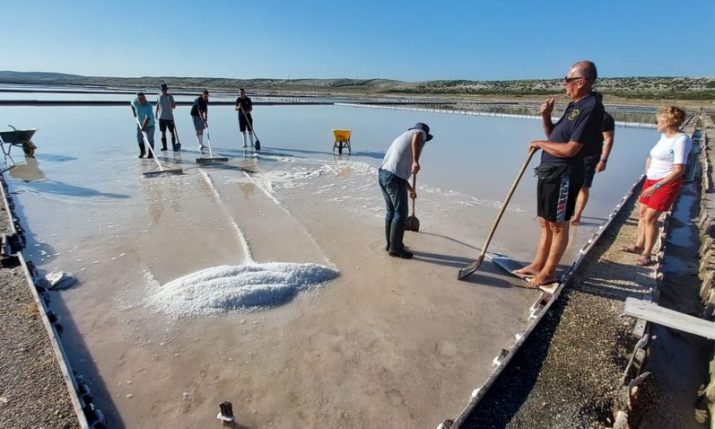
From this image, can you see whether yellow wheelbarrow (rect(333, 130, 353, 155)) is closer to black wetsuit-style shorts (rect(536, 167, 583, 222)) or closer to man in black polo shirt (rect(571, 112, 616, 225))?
man in black polo shirt (rect(571, 112, 616, 225))

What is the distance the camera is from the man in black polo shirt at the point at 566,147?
2.90 meters

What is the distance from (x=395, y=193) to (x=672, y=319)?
2330 millimetres

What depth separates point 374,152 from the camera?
410 inches

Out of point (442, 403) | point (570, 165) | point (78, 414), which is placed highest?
point (570, 165)

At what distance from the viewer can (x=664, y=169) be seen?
139 inches

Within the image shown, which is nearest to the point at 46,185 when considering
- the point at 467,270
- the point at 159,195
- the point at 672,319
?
the point at 159,195

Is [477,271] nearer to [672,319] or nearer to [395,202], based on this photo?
[395,202]

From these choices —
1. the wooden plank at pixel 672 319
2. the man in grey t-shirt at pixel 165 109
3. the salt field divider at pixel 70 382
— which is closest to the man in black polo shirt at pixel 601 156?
the wooden plank at pixel 672 319

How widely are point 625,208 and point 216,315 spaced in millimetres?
5642

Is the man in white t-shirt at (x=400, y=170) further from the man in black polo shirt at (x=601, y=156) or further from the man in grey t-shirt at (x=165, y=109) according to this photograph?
the man in grey t-shirt at (x=165, y=109)

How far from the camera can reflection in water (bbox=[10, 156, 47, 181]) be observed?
709cm

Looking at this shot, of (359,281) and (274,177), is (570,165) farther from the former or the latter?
(274,177)

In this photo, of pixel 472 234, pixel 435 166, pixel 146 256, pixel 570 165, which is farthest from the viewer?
pixel 435 166

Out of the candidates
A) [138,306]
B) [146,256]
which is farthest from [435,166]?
[138,306]
